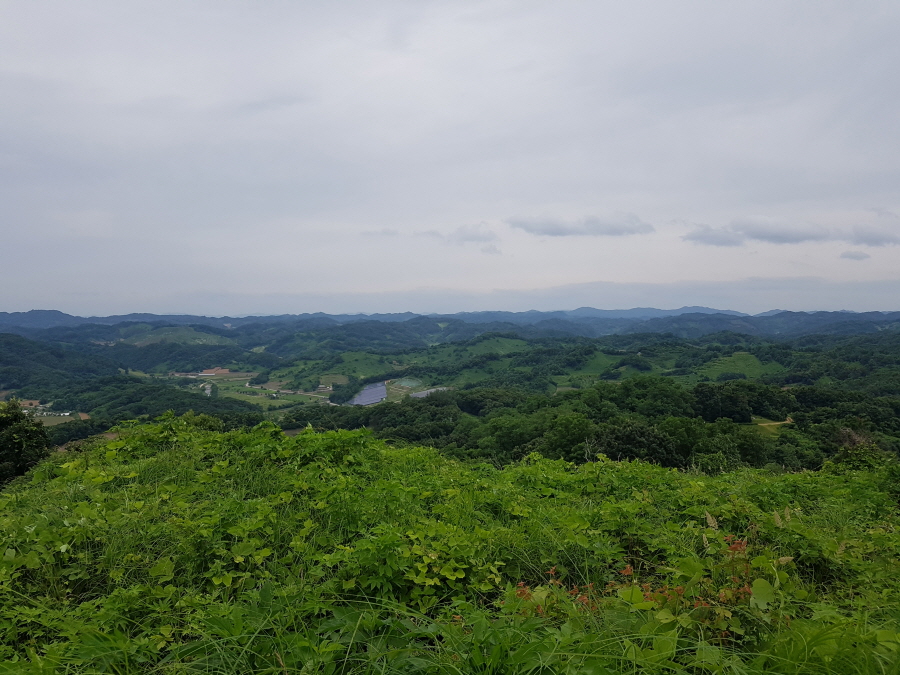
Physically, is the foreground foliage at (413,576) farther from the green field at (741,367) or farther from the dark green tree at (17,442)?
the green field at (741,367)

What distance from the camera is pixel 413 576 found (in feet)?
9.68

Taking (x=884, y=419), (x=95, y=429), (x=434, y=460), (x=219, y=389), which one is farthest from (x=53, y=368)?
(x=884, y=419)

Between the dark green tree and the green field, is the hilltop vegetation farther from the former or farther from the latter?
the green field

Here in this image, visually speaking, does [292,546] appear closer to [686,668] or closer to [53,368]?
[686,668]

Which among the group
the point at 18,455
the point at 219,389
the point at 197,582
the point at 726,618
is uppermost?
the point at 726,618

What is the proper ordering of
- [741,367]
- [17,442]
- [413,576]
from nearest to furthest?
[413,576]
[17,442]
[741,367]

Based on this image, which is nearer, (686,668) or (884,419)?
(686,668)

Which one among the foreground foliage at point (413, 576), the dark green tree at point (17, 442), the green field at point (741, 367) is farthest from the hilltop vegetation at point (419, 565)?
the green field at point (741, 367)

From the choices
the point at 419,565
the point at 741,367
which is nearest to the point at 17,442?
the point at 419,565

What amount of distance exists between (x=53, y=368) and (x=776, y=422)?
242 m

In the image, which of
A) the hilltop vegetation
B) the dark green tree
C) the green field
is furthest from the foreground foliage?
the green field

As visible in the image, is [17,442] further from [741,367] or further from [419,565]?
[741,367]

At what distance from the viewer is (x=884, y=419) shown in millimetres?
61156

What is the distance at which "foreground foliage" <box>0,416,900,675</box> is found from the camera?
2.15 meters
